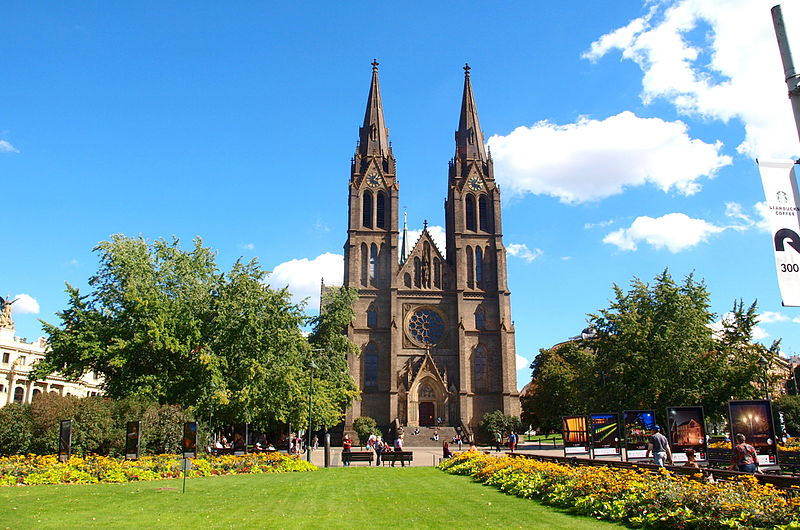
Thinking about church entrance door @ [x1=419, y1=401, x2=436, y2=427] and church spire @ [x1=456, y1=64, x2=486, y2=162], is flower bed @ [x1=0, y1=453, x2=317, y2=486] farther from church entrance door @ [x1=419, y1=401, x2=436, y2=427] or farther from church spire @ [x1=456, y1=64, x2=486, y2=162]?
church spire @ [x1=456, y1=64, x2=486, y2=162]

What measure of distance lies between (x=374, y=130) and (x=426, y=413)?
101 ft

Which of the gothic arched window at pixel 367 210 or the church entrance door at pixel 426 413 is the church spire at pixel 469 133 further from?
the church entrance door at pixel 426 413

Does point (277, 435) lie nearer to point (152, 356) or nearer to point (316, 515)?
point (152, 356)

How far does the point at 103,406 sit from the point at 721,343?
106 ft

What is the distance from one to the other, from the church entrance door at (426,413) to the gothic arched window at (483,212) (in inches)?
753

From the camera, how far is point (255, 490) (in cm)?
1670

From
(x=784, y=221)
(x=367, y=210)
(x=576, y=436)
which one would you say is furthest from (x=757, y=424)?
(x=367, y=210)

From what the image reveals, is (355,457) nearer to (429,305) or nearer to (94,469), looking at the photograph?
(94,469)

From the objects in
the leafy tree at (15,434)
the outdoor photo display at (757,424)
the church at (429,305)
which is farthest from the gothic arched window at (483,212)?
the leafy tree at (15,434)

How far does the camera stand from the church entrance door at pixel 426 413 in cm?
6075

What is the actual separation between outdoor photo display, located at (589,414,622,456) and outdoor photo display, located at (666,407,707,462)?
95.3 inches

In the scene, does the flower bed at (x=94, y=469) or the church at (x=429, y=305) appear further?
the church at (x=429, y=305)

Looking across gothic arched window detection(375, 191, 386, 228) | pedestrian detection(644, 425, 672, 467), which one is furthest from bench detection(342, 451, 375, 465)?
gothic arched window detection(375, 191, 386, 228)

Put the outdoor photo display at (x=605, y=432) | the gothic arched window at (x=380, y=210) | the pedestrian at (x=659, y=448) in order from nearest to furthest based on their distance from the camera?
the pedestrian at (x=659, y=448), the outdoor photo display at (x=605, y=432), the gothic arched window at (x=380, y=210)
